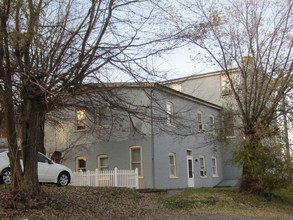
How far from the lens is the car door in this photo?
52.1 ft

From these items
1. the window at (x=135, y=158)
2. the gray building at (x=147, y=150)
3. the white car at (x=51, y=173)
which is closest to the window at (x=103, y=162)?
the gray building at (x=147, y=150)

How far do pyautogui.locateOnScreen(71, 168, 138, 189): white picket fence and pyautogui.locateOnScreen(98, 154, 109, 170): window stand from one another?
4231mm

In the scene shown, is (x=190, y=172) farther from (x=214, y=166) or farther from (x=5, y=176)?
(x=5, y=176)

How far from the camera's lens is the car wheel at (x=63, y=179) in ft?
54.4

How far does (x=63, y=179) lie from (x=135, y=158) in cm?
788

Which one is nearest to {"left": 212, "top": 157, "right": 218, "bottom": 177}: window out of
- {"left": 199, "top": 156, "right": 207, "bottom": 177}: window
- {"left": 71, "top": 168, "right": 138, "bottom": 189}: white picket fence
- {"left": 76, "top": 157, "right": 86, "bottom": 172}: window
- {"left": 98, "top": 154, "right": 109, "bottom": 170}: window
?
{"left": 199, "top": 156, "right": 207, "bottom": 177}: window

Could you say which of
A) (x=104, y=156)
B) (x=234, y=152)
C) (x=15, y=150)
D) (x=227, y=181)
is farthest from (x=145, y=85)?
(x=227, y=181)

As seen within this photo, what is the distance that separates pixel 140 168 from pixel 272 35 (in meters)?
11.1

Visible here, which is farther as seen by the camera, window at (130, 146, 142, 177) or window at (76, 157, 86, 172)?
window at (76, 157, 86, 172)

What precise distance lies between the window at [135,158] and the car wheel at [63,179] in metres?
7.44

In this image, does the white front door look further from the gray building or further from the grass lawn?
the grass lawn

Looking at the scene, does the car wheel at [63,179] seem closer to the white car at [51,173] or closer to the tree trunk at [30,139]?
the white car at [51,173]

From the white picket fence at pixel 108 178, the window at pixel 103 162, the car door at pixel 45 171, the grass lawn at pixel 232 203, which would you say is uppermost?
the window at pixel 103 162

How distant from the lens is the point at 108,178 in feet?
66.3
